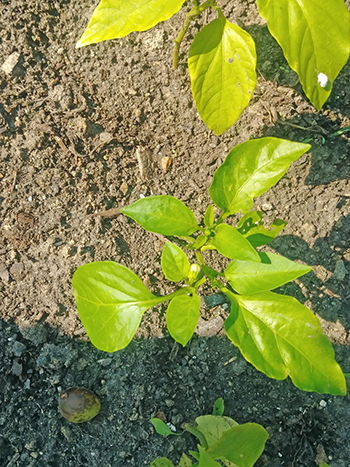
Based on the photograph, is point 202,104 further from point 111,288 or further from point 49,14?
point 49,14

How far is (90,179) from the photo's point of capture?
1.71 meters

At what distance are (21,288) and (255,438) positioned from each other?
38.4 inches

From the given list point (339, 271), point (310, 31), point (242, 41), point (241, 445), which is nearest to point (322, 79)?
point (310, 31)

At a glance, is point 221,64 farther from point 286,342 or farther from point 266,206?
point 286,342

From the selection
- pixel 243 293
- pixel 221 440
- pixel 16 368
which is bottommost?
pixel 221 440

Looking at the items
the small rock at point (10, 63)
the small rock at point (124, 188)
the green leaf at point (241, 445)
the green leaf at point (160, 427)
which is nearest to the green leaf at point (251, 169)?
the small rock at point (124, 188)

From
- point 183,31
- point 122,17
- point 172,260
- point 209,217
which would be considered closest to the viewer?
point 122,17

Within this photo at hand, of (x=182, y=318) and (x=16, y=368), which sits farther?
(x=16, y=368)

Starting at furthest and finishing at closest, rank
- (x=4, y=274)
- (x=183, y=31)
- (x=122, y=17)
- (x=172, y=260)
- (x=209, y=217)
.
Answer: (x=4, y=274)
(x=183, y=31)
(x=209, y=217)
(x=172, y=260)
(x=122, y=17)

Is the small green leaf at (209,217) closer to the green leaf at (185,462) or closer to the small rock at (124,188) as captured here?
the small rock at (124,188)

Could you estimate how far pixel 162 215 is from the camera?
4.16ft

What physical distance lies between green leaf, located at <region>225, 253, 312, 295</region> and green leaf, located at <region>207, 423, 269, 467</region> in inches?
17.7

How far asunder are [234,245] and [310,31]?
0.62 m

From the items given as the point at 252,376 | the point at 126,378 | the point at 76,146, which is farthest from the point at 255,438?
the point at 76,146
